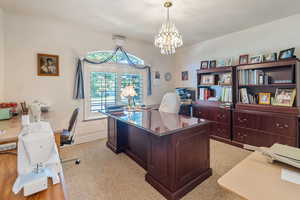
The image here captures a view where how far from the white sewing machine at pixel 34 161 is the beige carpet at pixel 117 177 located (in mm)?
1138

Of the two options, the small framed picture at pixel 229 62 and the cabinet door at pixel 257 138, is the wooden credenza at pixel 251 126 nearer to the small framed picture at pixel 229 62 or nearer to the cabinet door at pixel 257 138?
the cabinet door at pixel 257 138

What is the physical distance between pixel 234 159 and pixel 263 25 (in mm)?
2901

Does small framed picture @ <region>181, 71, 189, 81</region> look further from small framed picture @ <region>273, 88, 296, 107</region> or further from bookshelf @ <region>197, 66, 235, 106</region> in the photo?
small framed picture @ <region>273, 88, 296, 107</region>

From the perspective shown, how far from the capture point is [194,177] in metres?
1.98

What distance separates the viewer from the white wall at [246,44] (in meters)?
2.91

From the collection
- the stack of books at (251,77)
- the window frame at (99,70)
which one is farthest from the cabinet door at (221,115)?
the window frame at (99,70)

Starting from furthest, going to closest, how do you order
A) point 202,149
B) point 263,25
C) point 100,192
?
1. point 263,25
2. point 202,149
3. point 100,192

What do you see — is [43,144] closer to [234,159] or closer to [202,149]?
[202,149]

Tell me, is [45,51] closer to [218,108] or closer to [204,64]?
[204,64]

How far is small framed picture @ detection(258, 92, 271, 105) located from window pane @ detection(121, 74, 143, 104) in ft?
9.50

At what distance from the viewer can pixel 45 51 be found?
9.94ft

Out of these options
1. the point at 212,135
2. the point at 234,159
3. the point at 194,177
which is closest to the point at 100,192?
the point at 194,177

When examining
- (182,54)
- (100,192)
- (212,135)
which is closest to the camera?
(100,192)

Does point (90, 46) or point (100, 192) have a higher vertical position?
point (90, 46)
